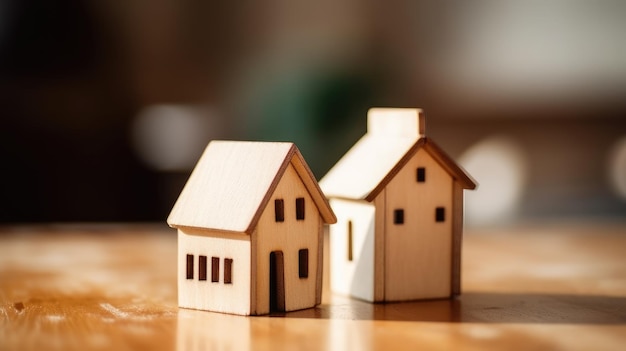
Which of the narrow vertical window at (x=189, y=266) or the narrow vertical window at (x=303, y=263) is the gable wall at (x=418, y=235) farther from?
the narrow vertical window at (x=189, y=266)

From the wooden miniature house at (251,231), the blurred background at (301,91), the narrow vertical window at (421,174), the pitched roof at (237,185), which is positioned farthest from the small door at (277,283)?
the blurred background at (301,91)

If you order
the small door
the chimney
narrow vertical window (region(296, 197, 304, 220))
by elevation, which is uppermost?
the chimney

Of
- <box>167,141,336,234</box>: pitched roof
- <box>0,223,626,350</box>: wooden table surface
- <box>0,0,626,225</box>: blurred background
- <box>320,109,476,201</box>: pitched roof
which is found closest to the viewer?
<box>0,223,626,350</box>: wooden table surface

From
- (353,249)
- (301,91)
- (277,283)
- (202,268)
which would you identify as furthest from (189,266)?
(301,91)

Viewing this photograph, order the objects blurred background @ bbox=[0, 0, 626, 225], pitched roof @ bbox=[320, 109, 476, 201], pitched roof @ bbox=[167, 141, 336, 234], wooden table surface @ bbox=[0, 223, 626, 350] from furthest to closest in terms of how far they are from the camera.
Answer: blurred background @ bbox=[0, 0, 626, 225] → pitched roof @ bbox=[320, 109, 476, 201] → pitched roof @ bbox=[167, 141, 336, 234] → wooden table surface @ bbox=[0, 223, 626, 350]

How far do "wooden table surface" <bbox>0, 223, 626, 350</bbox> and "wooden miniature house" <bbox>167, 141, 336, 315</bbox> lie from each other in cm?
4

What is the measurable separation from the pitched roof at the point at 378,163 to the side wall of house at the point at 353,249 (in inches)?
1.2

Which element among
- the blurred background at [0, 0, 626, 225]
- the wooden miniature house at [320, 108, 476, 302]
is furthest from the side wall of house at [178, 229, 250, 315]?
the blurred background at [0, 0, 626, 225]

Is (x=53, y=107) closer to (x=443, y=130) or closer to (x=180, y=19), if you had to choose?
(x=180, y=19)

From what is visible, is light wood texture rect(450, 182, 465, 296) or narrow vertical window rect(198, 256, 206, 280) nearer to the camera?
narrow vertical window rect(198, 256, 206, 280)

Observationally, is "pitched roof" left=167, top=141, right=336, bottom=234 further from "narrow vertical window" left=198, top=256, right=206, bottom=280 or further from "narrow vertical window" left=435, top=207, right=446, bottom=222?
"narrow vertical window" left=435, top=207, right=446, bottom=222

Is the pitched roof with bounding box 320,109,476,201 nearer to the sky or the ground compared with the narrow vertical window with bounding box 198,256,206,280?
nearer to the sky

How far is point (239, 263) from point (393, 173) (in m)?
0.33

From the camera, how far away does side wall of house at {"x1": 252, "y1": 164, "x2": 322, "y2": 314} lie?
5.32 ft
